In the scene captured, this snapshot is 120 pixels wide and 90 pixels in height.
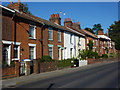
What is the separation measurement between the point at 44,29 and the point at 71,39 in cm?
931

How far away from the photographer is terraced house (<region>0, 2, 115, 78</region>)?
14.4 meters

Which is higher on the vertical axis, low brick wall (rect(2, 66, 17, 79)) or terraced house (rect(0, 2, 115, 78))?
terraced house (rect(0, 2, 115, 78))

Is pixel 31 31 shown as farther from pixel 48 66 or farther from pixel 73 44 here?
pixel 73 44

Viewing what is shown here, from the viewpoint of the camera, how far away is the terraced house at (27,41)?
14.4m

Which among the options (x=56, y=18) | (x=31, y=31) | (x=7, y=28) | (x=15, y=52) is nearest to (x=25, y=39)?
(x=31, y=31)

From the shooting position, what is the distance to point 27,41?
57.6ft

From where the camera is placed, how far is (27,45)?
17.5m

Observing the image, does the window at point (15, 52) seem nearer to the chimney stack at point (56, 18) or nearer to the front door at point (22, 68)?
the front door at point (22, 68)

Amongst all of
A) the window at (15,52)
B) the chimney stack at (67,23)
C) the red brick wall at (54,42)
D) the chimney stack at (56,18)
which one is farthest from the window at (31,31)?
the chimney stack at (67,23)

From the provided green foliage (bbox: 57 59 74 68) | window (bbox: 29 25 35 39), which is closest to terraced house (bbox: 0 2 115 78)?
window (bbox: 29 25 35 39)

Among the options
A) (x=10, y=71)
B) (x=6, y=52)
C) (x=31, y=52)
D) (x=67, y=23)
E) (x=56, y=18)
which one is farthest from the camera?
(x=67, y=23)

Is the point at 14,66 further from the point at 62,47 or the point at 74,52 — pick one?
the point at 74,52

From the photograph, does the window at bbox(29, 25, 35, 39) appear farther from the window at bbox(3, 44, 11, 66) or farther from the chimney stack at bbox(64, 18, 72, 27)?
the chimney stack at bbox(64, 18, 72, 27)

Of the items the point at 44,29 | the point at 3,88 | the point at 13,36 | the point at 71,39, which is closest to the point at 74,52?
the point at 71,39
